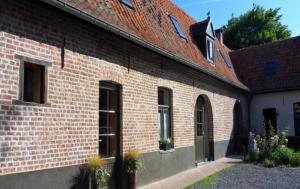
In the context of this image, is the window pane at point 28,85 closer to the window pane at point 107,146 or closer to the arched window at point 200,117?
the window pane at point 107,146

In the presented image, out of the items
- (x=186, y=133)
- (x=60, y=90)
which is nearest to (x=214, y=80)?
(x=186, y=133)

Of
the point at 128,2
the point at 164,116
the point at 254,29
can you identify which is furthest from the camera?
the point at 254,29

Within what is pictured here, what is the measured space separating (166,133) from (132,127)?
2541 mm

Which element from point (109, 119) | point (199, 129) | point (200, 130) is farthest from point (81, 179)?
point (200, 130)

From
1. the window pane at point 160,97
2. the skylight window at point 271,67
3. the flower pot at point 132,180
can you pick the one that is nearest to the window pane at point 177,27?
the window pane at point 160,97

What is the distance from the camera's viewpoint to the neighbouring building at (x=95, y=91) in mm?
6105

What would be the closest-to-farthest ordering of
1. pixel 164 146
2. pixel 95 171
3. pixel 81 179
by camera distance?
pixel 81 179 → pixel 95 171 → pixel 164 146

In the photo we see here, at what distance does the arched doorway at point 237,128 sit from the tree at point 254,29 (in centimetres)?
1797

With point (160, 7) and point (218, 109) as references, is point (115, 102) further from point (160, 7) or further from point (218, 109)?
point (218, 109)

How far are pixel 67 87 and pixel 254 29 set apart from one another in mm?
34570

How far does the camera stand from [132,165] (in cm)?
901

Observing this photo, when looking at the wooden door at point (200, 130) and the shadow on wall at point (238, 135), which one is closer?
the wooden door at point (200, 130)

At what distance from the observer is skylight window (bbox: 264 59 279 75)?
22.5 metres

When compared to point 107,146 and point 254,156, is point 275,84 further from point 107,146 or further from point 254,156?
point 107,146
